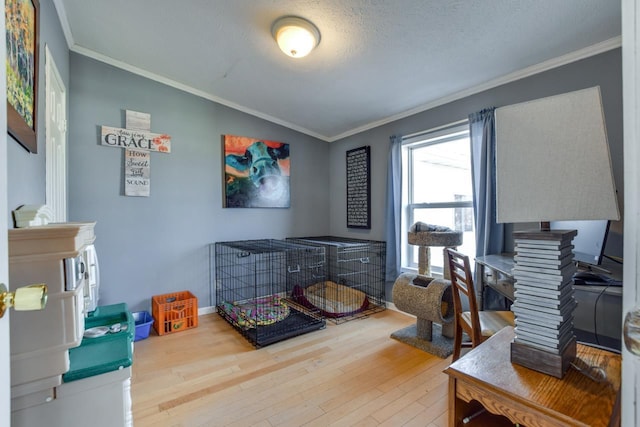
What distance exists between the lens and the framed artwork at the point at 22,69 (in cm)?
101

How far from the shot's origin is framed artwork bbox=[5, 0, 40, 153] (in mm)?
1014

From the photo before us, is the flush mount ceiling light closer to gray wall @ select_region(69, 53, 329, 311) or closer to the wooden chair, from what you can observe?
gray wall @ select_region(69, 53, 329, 311)

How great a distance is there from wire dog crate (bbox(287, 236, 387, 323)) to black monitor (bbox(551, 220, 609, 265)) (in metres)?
1.81

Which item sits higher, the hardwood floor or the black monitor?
the black monitor

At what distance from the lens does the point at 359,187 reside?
368 centimetres

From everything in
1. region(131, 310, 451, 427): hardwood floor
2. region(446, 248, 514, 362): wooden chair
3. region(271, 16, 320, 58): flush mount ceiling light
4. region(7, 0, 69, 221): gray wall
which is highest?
region(271, 16, 320, 58): flush mount ceiling light

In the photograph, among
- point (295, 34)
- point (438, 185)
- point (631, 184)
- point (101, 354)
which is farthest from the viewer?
point (438, 185)

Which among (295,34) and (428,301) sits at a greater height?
(295,34)

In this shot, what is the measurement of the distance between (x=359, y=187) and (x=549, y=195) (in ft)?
9.59

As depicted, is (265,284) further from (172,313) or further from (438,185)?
(438,185)

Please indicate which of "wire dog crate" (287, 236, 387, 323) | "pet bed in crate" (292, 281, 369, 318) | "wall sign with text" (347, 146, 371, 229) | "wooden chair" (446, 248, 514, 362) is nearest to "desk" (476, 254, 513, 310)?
"wooden chair" (446, 248, 514, 362)

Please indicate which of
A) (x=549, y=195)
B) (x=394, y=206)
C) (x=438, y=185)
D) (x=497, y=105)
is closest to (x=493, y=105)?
(x=497, y=105)

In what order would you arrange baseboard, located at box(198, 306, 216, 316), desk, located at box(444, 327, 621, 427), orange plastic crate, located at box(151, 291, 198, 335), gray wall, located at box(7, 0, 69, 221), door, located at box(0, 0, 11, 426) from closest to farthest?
door, located at box(0, 0, 11, 426)
desk, located at box(444, 327, 621, 427)
gray wall, located at box(7, 0, 69, 221)
orange plastic crate, located at box(151, 291, 198, 335)
baseboard, located at box(198, 306, 216, 316)

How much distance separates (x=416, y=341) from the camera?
8.00ft
